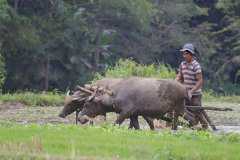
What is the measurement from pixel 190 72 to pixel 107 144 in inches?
245

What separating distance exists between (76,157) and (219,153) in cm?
221

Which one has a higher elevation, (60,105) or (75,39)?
(75,39)

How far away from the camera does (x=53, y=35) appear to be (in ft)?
162

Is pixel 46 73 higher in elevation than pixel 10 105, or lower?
higher

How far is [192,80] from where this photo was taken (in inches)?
760

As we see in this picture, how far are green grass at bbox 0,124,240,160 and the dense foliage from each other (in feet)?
96.3

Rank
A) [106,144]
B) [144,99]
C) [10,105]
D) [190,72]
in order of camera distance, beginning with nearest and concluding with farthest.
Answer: [106,144] < [144,99] < [190,72] < [10,105]

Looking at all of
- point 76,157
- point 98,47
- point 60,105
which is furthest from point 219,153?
point 98,47

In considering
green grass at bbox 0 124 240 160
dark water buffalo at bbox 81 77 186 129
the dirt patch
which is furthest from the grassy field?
the dirt patch

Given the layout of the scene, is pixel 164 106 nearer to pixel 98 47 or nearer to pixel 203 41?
pixel 98 47

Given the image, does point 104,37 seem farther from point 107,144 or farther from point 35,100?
point 107,144

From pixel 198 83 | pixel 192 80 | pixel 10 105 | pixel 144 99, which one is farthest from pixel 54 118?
pixel 10 105

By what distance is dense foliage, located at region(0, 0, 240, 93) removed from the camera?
48.2 meters

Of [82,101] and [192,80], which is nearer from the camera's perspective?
[192,80]
